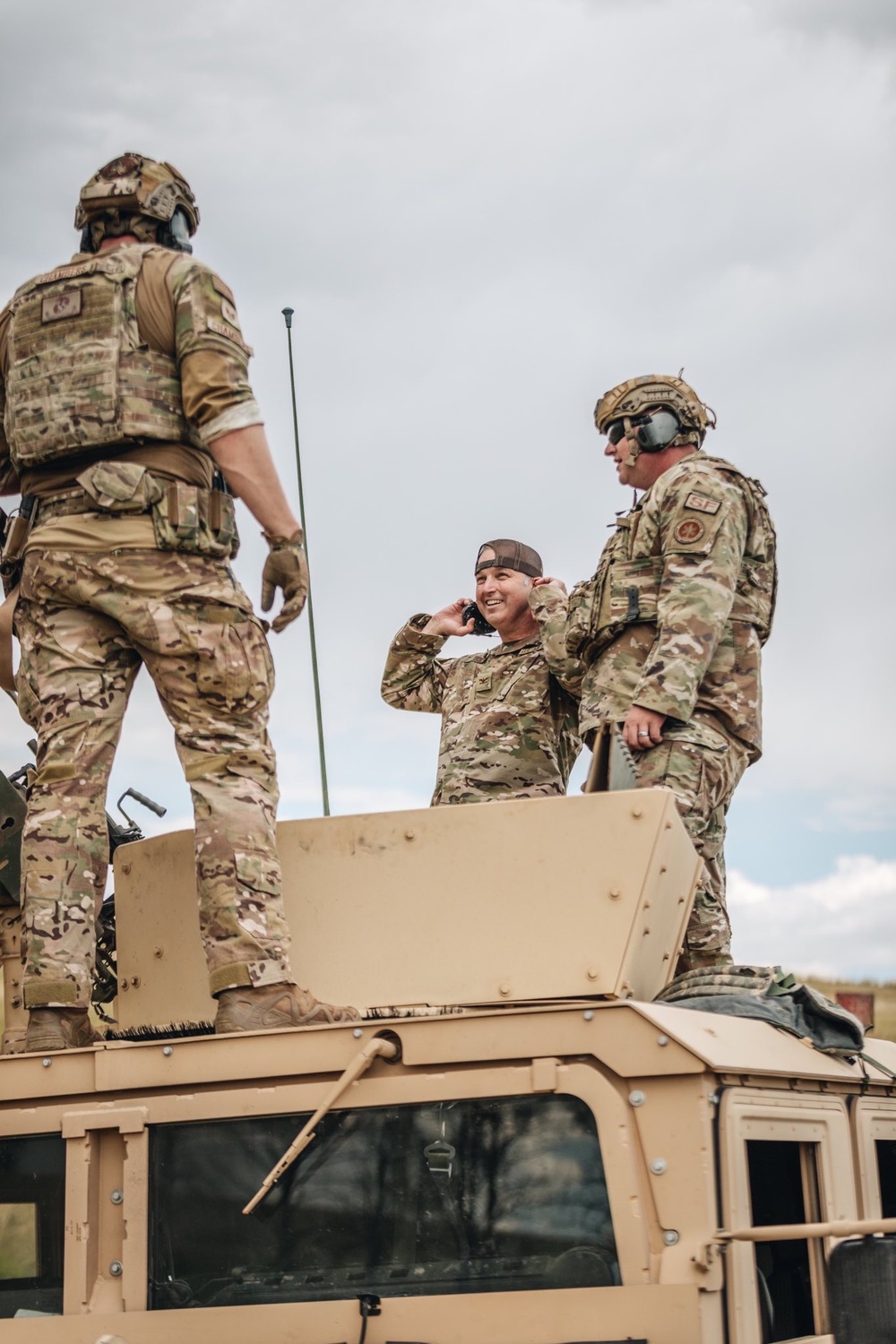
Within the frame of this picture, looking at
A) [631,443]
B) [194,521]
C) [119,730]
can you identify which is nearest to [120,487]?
[194,521]

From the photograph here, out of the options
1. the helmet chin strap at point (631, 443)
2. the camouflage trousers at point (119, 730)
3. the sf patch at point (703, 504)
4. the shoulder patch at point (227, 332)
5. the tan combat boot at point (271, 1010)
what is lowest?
the tan combat boot at point (271, 1010)

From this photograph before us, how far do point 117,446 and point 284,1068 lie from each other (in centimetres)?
166

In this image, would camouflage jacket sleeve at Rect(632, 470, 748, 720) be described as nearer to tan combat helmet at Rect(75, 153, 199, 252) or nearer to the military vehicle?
the military vehicle

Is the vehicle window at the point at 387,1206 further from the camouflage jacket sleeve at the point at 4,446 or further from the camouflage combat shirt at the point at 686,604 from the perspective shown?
the camouflage jacket sleeve at the point at 4,446

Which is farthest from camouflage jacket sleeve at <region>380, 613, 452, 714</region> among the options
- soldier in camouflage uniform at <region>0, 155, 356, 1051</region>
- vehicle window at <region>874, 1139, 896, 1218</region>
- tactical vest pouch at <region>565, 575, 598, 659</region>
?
vehicle window at <region>874, 1139, 896, 1218</region>

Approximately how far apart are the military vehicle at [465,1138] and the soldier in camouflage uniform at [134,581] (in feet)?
0.87

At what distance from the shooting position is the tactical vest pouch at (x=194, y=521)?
4566 mm

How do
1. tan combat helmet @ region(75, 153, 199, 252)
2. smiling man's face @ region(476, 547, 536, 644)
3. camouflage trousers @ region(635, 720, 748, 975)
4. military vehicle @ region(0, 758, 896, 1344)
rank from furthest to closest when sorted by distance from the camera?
smiling man's face @ region(476, 547, 536, 644) < camouflage trousers @ region(635, 720, 748, 975) < tan combat helmet @ region(75, 153, 199, 252) < military vehicle @ region(0, 758, 896, 1344)

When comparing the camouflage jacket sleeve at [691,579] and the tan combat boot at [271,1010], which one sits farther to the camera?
the camouflage jacket sleeve at [691,579]

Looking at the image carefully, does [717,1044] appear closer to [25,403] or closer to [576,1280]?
[576,1280]

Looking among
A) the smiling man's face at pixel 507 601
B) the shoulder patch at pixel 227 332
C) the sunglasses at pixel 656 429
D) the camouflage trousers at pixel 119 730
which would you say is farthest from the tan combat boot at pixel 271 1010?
→ the smiling man's face at pixel 507 601

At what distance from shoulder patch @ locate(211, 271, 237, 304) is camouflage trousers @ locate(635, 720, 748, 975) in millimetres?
1695

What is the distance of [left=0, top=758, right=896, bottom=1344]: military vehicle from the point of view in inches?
140

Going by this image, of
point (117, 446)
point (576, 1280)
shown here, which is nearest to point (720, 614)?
point (117, 446)
